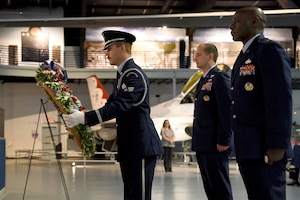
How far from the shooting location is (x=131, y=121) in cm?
328

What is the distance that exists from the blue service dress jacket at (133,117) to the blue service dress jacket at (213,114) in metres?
0.76

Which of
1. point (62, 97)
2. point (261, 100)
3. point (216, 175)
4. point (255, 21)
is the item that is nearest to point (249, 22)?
point (255, 21)

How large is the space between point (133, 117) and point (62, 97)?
640mm

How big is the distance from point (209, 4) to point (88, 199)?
50.2 feet

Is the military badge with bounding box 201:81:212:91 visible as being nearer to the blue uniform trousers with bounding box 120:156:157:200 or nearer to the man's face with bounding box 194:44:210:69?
the man's face with bounding box 194:44:210:69

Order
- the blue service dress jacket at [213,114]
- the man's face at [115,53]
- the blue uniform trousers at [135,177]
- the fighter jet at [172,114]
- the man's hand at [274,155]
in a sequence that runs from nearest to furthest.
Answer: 1. the man's hand at [274,155]
2. the blue uniform trousers at [135,177]
3. the man's face at [115,53]
4. the blue service dress jacket at [213,114]
5. the fighter jet at [172,114]

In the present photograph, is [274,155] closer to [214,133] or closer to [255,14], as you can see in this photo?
[255,14]

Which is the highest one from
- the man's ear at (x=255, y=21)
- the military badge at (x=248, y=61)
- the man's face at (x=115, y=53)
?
the man's ear at (x=255, y=21)

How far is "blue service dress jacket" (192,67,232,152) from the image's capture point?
12.8ft

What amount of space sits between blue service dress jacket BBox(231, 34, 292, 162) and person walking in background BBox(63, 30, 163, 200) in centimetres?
79

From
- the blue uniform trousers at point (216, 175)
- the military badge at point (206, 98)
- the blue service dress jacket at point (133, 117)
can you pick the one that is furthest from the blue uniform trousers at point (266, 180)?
the military badge at point (206, 98)

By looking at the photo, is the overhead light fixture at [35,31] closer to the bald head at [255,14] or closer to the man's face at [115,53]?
the man's face at [115,53]

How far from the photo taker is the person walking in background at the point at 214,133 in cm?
391

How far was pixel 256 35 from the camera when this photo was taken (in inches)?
105
